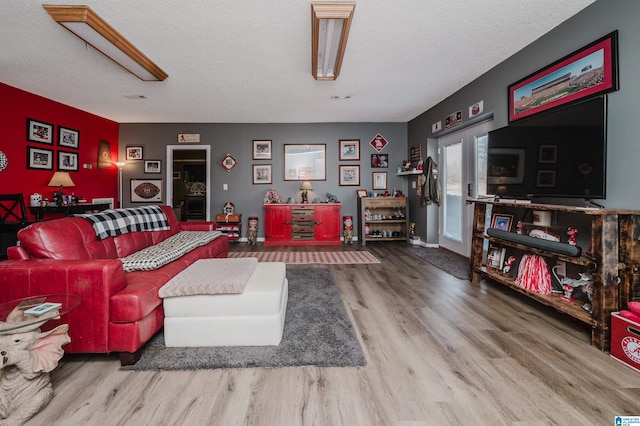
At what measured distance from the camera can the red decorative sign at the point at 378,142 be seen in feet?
20.7

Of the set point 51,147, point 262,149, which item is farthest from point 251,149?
point 51,147

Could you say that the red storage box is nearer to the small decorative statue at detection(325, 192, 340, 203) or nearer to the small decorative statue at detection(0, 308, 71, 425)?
the small decorative statue at detection(0, 308, 71, 425)

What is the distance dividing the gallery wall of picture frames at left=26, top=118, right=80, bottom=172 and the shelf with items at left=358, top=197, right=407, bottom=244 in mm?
5463

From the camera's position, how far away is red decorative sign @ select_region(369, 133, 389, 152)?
20.7ft

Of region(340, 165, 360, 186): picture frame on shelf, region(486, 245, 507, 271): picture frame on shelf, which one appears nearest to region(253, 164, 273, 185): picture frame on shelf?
region(340, 165, 360, 186): picture frame on shelf

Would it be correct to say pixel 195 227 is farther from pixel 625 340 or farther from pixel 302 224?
pixel 625 340

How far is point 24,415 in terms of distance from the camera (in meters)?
1.29

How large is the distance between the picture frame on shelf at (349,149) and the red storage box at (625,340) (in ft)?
16.4

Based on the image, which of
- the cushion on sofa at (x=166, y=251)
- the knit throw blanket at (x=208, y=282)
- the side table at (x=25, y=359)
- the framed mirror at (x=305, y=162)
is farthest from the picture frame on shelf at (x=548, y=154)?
the framed mirror at (x=305, y=162)

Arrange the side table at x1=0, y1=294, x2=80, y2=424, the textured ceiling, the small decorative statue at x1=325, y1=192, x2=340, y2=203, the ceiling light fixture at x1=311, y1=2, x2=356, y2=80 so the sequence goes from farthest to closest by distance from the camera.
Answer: the small decorative statue at x1=325, y1=192, x2=340, y2=203 → the textured ceiling → the ceiling light fixture at x1=311, y1=2, x2=356, y2=80 → the side table at x1=0, y1=294, x2=80, y2=424

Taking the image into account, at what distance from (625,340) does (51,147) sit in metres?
7.26

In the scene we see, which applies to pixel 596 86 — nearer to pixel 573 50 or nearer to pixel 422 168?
pixel 573 50

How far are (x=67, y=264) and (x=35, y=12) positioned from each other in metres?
2.33

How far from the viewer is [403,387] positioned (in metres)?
1.53
